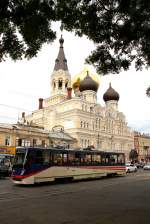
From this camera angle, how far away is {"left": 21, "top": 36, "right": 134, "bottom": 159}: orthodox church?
2653 inches

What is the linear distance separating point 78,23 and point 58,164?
18.1 m

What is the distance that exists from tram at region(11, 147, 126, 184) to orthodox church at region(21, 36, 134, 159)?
3209 cm

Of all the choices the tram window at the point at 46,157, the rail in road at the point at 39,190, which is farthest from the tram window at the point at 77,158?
the rail in road at the point at 39,190

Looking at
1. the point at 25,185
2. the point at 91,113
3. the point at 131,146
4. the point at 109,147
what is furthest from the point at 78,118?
the point at 25,185

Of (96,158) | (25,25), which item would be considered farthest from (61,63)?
(25,25)

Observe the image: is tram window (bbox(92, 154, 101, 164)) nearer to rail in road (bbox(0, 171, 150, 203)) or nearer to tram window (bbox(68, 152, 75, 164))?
tram window (bbox(68, 152, 75, 164))

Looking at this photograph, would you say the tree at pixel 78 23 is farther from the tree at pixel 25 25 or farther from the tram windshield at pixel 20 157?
the tram windshield at pixel 20 157

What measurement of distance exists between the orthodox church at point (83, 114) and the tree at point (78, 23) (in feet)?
178

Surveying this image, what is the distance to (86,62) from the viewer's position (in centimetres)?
1227

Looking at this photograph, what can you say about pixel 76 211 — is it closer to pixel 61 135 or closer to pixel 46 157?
pixel 46 157

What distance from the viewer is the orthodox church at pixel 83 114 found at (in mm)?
67375

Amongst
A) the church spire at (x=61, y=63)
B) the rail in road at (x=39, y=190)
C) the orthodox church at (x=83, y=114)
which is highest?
the church spire at (x=61, y=63)

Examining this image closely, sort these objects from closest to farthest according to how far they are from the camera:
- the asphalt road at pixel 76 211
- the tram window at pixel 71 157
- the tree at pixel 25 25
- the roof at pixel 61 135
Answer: the tree at pixel 25 25 < the asphalt road at pixel 76 211 < the tram window at pixel 71 157 < the roof at pixel 61 135

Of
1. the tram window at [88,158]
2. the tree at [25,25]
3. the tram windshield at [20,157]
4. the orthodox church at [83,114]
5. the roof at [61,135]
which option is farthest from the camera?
the orthodox church at [83,114]
